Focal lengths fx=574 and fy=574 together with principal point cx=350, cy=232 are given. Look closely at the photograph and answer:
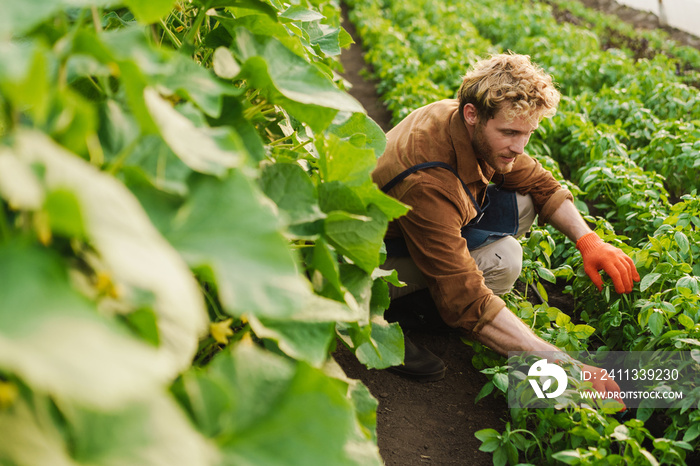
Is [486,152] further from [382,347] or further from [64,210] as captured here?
[64,210]

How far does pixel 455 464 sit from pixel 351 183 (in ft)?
4.35

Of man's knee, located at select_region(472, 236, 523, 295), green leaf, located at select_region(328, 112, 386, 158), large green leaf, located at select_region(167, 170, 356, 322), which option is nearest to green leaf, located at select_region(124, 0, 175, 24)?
large green leaf, located at select_region(167, 170, 356, 322)

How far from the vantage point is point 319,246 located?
1003mm

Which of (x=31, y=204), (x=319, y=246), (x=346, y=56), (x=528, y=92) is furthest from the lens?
(x=346, y=56)

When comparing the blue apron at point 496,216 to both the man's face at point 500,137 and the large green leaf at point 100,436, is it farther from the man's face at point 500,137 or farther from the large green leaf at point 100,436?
the large green leaf at point 100,436

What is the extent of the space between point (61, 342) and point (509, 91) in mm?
2092

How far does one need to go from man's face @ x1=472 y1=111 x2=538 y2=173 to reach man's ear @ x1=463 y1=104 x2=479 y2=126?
0.02m

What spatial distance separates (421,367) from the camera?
7.88 ft

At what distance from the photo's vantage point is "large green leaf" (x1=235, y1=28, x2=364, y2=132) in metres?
0.97

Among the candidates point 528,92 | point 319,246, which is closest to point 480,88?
point 528,92

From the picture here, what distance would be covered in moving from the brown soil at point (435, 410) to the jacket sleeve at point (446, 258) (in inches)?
14.4

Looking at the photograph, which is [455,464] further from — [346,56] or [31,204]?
[346,56]

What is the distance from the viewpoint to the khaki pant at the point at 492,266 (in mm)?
2545

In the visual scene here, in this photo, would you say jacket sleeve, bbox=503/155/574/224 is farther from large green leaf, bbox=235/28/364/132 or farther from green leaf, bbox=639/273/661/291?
large green leaf, bbox=235/28/364/132
